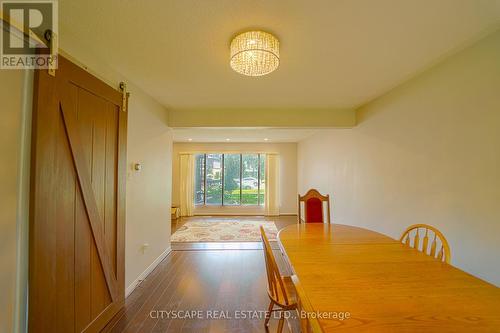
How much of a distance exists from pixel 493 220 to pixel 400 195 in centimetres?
88

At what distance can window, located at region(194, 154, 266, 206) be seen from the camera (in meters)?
6.66

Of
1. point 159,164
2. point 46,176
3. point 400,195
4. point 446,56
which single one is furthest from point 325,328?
point 159,164

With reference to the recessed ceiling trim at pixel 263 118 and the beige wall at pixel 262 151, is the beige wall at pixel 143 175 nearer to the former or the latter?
the recessed ceiling trim at pixel 263 118

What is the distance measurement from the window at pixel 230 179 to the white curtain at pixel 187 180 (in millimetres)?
221

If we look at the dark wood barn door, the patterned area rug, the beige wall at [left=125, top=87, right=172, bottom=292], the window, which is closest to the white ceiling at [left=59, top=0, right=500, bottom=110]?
the dark wood barn door

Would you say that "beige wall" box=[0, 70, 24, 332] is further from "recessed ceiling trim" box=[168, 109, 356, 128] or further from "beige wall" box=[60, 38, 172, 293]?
"recessed ceiling trim" box=[168, 109, 356, 128]

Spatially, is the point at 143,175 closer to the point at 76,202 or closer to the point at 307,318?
the point at 76,202

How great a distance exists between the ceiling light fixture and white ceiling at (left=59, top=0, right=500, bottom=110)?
0.06 metres

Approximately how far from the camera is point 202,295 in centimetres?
224

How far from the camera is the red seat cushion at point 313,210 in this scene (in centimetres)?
255

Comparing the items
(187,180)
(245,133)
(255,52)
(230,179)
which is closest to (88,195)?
(255,52)

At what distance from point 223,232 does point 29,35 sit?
13.8 ft

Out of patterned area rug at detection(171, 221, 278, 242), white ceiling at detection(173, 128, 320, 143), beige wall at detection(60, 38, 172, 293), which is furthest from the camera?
white ceiling at detection(173, 128, 320, 143)

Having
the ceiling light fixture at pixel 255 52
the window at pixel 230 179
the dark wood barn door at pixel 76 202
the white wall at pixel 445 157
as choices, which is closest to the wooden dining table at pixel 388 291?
the white wall at pixel 445 157
